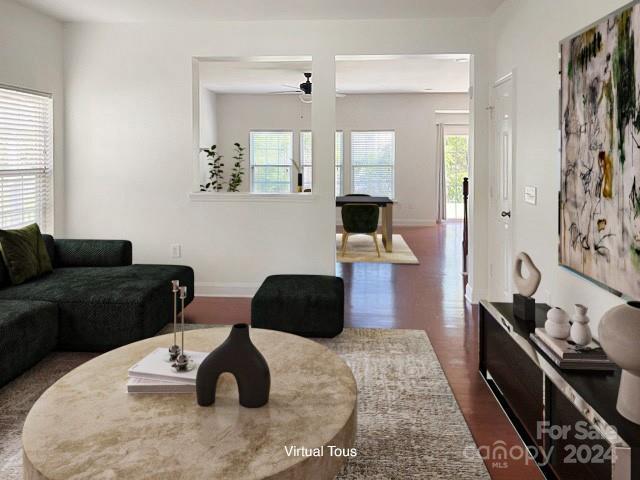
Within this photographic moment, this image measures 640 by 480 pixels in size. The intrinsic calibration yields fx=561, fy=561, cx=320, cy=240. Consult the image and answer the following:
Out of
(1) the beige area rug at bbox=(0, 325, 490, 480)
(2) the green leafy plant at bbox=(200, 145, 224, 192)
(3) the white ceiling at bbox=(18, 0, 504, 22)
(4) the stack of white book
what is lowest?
(1) the beige area rug at bbox=(0, 325, 490, 480)

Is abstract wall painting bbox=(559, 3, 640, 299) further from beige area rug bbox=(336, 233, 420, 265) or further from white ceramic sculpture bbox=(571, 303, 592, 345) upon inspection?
beige area rug bbox=(336, 233, 420, 265)

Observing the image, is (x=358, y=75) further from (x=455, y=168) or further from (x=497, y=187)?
(x=497, y=187)

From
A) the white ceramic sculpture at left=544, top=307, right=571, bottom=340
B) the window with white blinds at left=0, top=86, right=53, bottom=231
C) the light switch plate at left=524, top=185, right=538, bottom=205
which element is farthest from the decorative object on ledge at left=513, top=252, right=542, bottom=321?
the window with white blinds at left=0, top=86, right=53, bottom=231

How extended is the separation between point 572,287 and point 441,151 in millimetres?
8631

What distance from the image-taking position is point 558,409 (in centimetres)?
219

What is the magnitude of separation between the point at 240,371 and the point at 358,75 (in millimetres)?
7429

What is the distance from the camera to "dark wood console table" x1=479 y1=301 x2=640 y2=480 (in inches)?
68.9

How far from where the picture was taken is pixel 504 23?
15.0ft

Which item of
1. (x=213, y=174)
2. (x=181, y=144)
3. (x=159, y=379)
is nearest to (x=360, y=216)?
(x=213, y=174)

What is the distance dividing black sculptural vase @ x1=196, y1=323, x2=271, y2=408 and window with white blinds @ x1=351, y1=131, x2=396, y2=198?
9.75 meters

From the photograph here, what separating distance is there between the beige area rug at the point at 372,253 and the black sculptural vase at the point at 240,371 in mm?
5649

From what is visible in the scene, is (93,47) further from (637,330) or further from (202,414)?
(637,330)

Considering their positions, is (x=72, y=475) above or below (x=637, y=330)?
below

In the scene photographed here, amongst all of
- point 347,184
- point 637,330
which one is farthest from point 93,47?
point 347,184
